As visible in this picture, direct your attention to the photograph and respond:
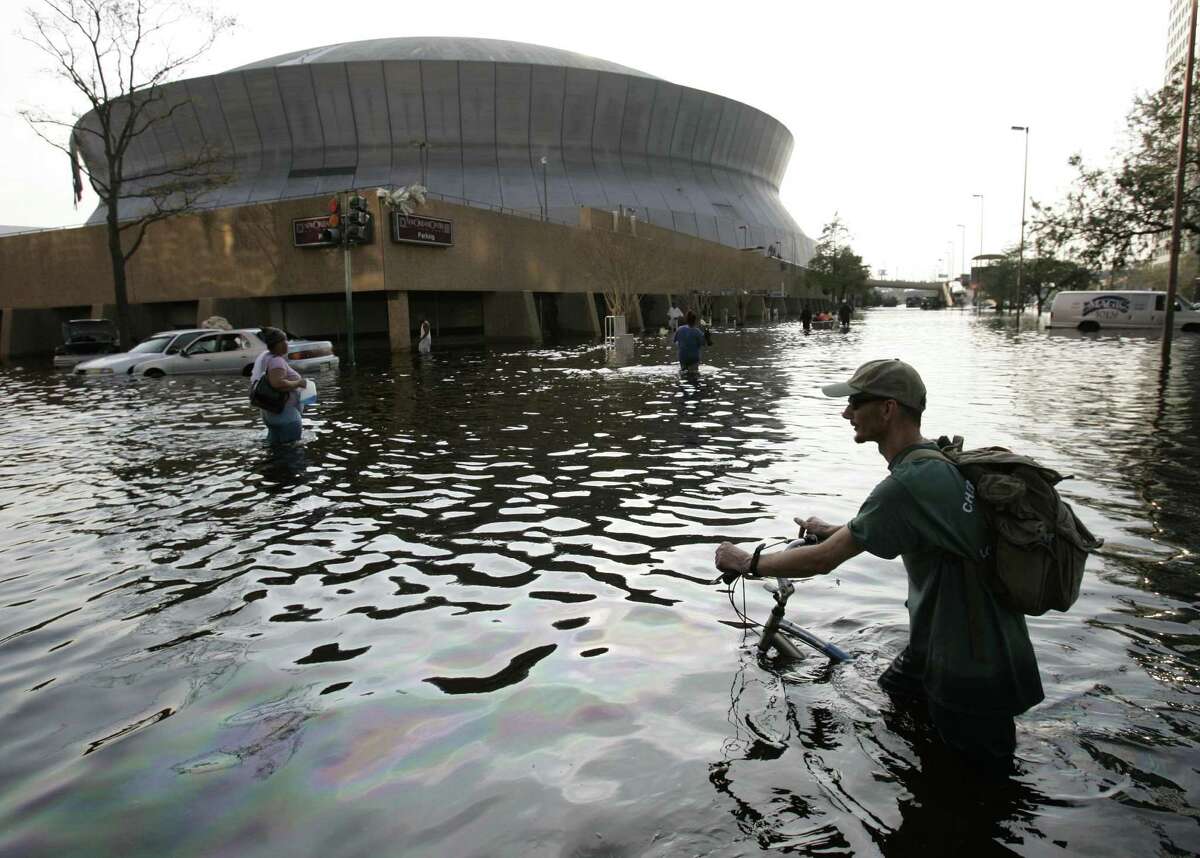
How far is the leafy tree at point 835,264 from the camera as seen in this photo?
96.9m

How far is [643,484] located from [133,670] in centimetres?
493

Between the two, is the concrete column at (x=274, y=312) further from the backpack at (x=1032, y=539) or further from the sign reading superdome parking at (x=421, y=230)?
the backpack at (x=1032, y=539)

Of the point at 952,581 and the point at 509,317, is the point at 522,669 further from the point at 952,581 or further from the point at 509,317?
the point at 509,317

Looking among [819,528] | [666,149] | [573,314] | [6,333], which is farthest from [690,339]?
[666,149]

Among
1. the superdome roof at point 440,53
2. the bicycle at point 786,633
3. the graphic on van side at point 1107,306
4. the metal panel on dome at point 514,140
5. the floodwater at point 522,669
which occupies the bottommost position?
the floodwater at point 522,669

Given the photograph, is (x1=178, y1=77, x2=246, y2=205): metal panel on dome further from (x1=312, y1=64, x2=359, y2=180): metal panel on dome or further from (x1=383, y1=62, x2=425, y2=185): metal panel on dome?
(x1=383, y1=62, x2=425, y2=185): metal panel on dome

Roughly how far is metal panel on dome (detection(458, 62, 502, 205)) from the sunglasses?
62.6m

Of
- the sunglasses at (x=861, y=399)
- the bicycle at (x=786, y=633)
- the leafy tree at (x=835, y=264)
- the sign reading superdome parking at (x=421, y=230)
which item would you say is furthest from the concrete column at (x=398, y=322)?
the leafy tree at (x=835, y=264)

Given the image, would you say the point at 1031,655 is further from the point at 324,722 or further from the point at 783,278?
the point at 783,278

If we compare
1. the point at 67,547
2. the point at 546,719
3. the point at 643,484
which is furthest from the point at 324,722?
the point at 643,484

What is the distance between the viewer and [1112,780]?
3162 millimetres

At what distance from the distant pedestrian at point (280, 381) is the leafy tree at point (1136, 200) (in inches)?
1046

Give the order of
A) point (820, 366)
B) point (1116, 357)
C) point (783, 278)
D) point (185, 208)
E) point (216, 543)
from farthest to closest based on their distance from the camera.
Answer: point (783, 278), point (185, 208), point (1116, 357), point (820, 366), point (216, 543)

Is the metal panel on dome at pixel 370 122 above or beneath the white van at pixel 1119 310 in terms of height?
above
